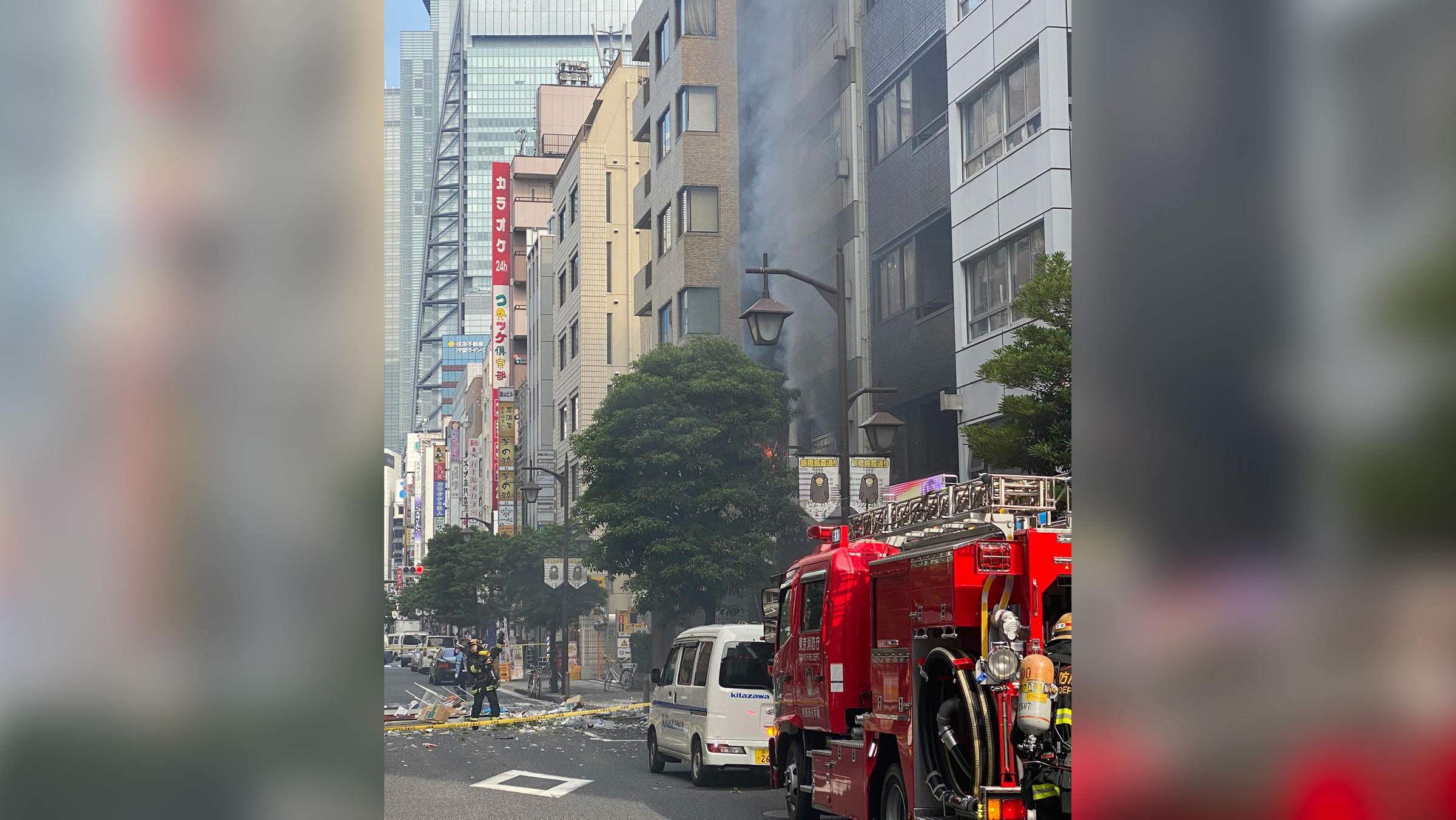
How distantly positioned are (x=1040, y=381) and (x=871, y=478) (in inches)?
164

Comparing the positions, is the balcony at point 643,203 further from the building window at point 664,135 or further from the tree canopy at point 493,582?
the tree canopy at point 493,582

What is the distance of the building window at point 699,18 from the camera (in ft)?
170

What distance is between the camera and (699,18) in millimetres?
52156

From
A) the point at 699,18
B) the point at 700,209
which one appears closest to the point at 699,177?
the point at 700,209

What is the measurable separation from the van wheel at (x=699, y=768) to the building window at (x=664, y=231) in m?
35.1

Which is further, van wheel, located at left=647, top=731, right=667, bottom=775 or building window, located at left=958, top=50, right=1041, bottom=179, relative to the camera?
building window, located at left=958, top=50, right=1041, bottom=179

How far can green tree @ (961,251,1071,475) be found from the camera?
58.9ft

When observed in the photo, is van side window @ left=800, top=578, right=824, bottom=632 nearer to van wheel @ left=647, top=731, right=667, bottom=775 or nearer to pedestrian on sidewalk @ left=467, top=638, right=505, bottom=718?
van wheel @ left=647, top=731, right=667, bottom=775

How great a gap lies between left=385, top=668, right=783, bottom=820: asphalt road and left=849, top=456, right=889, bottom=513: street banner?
14.4 feet

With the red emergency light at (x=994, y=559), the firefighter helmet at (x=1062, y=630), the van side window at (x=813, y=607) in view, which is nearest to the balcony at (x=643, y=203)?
the van side window at (x=813, y=607)

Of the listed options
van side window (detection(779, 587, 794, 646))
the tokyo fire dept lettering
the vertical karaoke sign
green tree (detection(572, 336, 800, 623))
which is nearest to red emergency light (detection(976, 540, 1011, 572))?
van side window (detection(779, 587, 794, 646))

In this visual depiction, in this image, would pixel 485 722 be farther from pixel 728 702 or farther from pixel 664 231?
pixel 664 231
